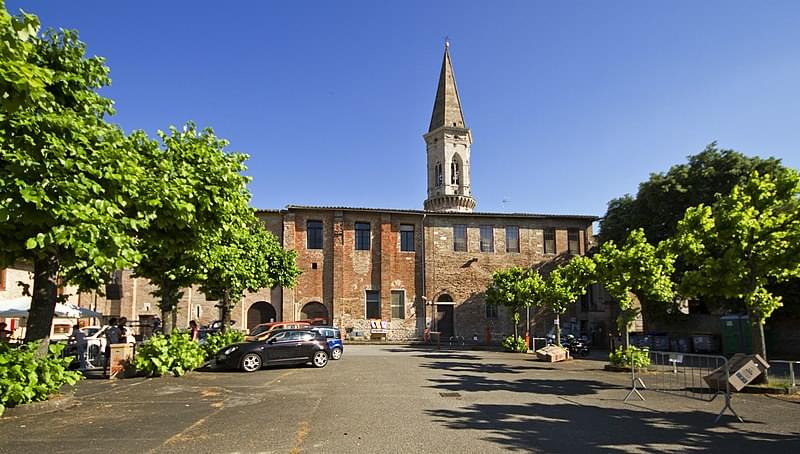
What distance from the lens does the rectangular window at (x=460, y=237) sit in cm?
3734

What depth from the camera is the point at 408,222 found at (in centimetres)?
3709

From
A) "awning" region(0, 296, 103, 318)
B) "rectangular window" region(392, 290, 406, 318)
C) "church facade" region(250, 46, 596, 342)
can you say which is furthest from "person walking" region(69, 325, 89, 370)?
"rectangular window" region(392, 290, 406, 318)

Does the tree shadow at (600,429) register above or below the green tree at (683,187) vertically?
below

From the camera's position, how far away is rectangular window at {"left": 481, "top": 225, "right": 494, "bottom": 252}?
37.6m

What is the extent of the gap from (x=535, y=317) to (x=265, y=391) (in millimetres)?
27316

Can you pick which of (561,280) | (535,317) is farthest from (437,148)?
(561,280)

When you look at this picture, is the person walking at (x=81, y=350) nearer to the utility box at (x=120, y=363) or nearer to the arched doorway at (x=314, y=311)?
the utility box at (x=120, y=363)

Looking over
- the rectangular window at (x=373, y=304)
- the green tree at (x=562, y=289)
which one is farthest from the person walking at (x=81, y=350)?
the rectangular window at (x=373, y=304)

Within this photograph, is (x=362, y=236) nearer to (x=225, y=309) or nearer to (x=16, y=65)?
(x=225, y=309)

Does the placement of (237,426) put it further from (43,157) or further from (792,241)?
(792,241)

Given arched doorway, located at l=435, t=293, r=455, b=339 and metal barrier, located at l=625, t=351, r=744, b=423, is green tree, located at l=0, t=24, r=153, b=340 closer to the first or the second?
metal barrier, located at l=625, t=351, r=744, b=423

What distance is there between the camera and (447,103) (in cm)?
5634

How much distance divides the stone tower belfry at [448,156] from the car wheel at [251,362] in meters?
39.2

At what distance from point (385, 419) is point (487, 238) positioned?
29.6 meters
